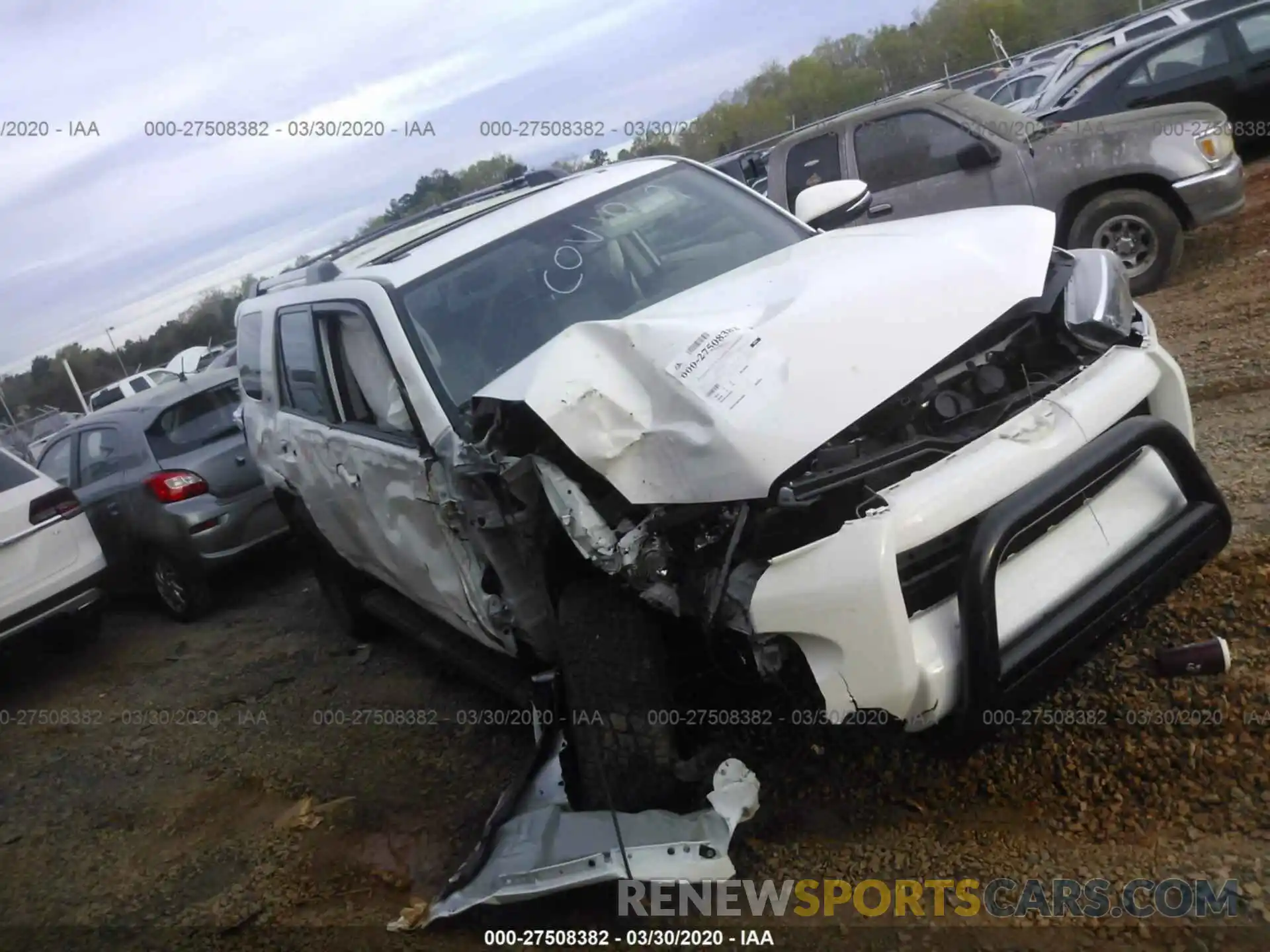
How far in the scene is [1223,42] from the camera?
929cm

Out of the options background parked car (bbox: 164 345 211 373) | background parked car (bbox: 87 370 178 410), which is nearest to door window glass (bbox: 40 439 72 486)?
background parked car (bbox: 164 345 211 373)

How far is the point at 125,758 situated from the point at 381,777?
70.3 inches

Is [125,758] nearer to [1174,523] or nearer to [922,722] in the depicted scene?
[922,722]

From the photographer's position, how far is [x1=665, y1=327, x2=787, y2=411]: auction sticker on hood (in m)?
2.56

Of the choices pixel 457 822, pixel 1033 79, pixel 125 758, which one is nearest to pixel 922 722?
pixel 457 822

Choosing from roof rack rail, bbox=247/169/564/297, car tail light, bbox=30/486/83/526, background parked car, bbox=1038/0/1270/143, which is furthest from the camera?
background parked car, bbox=1038/0/1270/143

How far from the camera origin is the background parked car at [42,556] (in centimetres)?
603

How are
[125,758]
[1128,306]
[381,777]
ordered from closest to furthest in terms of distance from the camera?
1. [1128,306]
2. [381,777]
3. [125,758]

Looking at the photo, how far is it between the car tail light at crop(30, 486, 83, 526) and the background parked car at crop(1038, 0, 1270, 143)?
833 cm

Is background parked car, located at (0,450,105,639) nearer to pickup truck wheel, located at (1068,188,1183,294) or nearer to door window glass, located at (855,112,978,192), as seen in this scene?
door window glass, located at (855,112,978,192)

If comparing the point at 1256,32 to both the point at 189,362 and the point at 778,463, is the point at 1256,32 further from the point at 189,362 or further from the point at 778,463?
the point at 189,362

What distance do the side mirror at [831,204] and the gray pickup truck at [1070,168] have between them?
2304 mm

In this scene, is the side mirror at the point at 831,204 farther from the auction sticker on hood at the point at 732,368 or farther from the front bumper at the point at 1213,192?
Result: the front bumper at the point at 1213,192

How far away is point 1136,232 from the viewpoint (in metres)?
7.24
